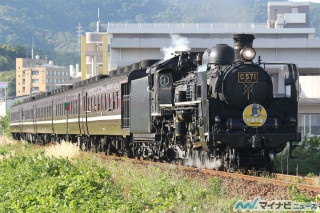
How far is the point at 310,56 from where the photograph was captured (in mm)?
73312

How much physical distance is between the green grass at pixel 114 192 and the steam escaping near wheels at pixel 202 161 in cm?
133

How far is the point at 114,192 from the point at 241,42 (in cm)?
714

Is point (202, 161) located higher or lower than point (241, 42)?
lower

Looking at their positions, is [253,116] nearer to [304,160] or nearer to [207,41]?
[304,160]

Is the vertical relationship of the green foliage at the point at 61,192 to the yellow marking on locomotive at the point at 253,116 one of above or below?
below

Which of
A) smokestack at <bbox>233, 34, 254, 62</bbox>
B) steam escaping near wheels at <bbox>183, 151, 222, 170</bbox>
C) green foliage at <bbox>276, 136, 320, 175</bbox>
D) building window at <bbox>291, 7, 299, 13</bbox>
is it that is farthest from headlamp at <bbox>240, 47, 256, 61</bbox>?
building window at <bbox>291, 7, 299, 13</bbox>

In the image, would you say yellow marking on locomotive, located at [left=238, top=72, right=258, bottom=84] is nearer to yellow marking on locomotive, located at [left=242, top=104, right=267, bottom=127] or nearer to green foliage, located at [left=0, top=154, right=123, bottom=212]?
yellow marking on locomotive, located at [left=242, top=104, right=267, bottom=127]

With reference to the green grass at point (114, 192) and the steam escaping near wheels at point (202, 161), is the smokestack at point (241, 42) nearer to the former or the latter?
the steam escaping near wheels at point (202, 161)

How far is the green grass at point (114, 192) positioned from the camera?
497 inches

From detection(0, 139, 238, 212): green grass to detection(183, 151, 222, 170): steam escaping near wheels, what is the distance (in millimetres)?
1332

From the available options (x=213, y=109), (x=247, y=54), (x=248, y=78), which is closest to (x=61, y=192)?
(x=213, y=109)

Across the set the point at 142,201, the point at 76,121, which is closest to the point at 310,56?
the point at 76,121

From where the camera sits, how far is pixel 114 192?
1495cm

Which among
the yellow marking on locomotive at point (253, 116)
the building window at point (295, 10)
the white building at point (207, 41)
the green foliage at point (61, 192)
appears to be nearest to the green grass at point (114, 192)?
the green foliage at point (61, 192)
